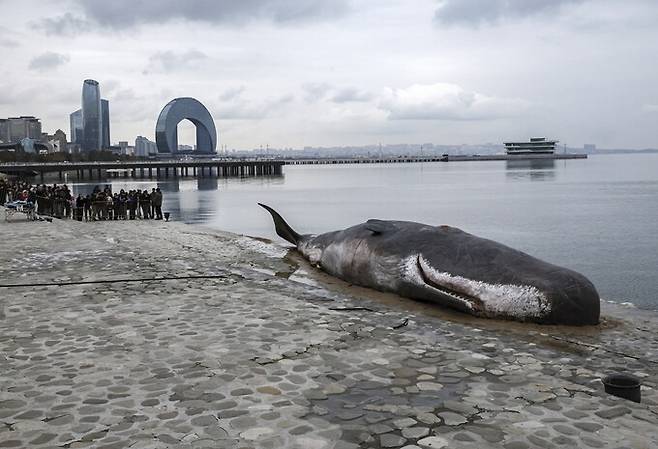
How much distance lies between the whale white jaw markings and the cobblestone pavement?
359 mm

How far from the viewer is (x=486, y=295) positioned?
12328mm

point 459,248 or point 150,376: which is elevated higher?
point 459,248

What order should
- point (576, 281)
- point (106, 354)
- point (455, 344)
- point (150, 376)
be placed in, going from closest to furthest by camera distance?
1. point (150, 376)
2. point (106, 354)
3. point (455, 344)
4. point (576, 281)

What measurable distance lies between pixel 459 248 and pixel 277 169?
150m

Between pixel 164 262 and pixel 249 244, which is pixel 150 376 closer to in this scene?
pixel 164 262

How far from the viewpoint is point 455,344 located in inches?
388

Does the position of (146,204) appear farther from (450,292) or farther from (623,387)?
(623,387)

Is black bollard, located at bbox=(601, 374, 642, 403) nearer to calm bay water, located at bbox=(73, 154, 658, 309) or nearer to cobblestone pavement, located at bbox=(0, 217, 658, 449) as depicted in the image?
cobblestone pavement, located at bbox=(0, 217, 658, 449)

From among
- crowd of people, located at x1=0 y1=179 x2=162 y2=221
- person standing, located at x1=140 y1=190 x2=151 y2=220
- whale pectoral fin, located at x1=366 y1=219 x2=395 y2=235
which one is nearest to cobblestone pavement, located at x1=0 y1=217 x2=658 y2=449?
whale pectoral fin, located at x1=366 y1=219 x2=395 y2=235

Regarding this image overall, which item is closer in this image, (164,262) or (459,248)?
(459,248)

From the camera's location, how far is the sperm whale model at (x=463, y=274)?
38.7ft

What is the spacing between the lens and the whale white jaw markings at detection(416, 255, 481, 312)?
1240 cm

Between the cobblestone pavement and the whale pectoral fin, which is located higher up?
the whale pectoral fin

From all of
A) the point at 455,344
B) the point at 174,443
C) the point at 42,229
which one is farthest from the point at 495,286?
the point at 42,229
